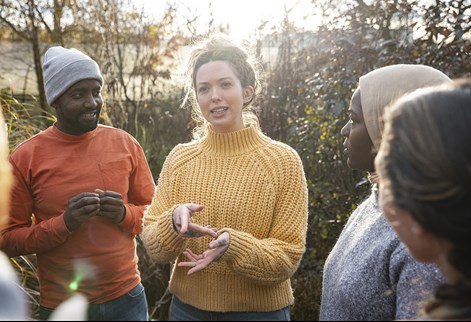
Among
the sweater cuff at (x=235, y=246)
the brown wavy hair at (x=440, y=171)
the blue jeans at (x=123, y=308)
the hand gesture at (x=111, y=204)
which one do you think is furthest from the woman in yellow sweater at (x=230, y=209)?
the brown wavy hair at (x=440, y=171)

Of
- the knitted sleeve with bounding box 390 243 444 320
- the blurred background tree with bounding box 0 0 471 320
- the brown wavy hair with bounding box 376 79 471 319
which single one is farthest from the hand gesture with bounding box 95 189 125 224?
the brown wavy hair with bounding box 376 79 471 319

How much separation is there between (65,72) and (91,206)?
2.29 feet

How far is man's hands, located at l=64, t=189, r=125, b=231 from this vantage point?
2.52 metres

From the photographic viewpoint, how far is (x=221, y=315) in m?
2.30

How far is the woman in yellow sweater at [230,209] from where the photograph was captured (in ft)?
7.23

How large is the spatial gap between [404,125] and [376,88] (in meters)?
0.96

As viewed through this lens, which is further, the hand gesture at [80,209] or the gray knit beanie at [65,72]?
the gray knit beanie at [65,72]

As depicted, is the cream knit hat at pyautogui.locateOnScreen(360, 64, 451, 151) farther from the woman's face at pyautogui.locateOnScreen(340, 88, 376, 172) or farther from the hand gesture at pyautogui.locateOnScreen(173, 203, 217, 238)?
the hand gesture at pyautogui.locateOnScreen(173, 203, 217, 238)

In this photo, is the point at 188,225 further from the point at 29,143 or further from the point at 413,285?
the point at 29,143

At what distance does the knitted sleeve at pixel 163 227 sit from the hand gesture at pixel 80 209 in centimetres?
26

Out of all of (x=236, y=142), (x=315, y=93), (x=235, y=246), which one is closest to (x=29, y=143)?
(x=236, y=142)

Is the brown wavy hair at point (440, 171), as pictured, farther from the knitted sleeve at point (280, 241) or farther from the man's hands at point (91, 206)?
the man's hands at point (91, 206)

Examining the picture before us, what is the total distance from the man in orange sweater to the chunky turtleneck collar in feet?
1.72

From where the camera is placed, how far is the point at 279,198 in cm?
232
